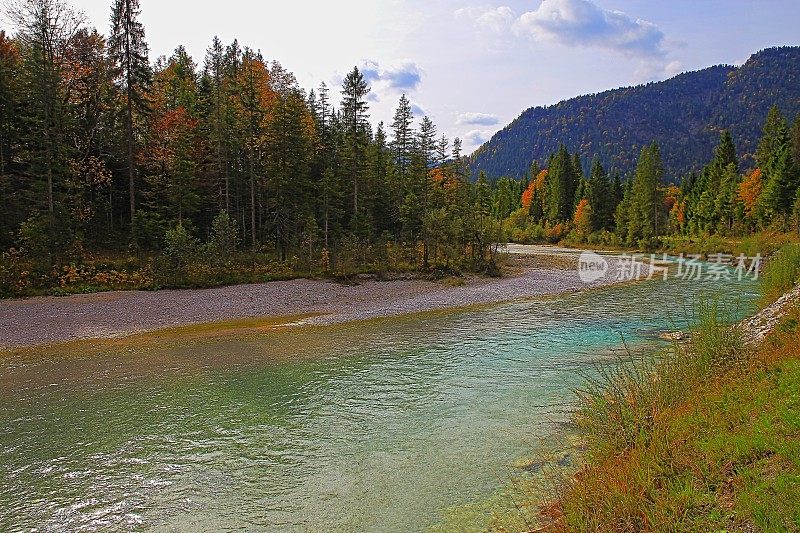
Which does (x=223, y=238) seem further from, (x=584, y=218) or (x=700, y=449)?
(x=584, y=218)

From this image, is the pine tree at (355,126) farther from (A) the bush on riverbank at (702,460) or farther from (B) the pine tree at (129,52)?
(A) the bush on riverbank at (702,460)

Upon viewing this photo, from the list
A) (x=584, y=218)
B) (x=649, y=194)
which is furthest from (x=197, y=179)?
(x=584, y=218)

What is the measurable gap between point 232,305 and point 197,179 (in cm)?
1374

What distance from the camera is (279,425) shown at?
9484 millimetres

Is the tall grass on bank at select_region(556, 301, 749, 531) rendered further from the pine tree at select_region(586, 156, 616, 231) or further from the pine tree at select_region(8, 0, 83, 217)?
the pine tree at select_region(586, 156, 616, 231)

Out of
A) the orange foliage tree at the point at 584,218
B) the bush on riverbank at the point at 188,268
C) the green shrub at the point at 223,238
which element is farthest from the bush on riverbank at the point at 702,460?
the orange foliage tree at the point at 584,218

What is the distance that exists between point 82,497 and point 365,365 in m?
7.44

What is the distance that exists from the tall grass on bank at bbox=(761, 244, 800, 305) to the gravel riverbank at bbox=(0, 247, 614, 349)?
11053 mm

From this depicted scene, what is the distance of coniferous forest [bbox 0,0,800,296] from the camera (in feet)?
81.9

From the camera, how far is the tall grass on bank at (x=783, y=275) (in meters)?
16.1

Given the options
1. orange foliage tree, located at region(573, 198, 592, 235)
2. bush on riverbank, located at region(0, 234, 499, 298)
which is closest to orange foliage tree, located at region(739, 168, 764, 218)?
orange foliage tree, located at region(573, 198, 592, 235)

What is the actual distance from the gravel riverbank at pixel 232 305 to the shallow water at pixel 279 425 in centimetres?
252

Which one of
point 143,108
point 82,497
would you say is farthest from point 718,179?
point 82,497

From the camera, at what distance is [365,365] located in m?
13.5
